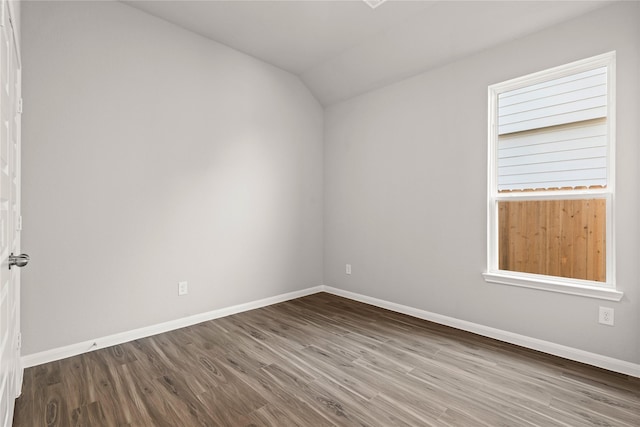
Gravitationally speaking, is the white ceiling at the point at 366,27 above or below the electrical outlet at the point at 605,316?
above

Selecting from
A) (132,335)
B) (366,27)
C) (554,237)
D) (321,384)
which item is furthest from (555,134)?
(132,335)

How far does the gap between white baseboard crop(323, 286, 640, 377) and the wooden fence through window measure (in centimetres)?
57

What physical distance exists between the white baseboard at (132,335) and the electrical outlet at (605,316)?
9.86 ft

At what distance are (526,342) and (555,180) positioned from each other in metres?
1.36

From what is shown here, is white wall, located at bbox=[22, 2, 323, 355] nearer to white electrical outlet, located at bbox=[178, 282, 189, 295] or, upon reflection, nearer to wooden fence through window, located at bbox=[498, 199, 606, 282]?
white electrical outlet, located at bbox=[178, 282, 189, 295]

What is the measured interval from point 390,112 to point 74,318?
357 cm

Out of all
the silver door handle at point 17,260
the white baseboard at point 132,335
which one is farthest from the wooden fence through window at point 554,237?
the silver door handle at point 17,260

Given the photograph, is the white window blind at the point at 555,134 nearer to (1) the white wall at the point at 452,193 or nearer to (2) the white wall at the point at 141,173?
(1) the white wall at the point at 452,193

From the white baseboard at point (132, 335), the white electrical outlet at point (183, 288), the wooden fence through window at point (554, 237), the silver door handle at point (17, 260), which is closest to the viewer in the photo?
Result: the silver door handle at point (17, 260)

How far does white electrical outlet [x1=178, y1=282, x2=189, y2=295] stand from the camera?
3045mm

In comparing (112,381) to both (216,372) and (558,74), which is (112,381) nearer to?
(216,372)

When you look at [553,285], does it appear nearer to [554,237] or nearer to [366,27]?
[554,237]

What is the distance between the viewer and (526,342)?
2615 millimetres

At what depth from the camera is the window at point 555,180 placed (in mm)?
2357
